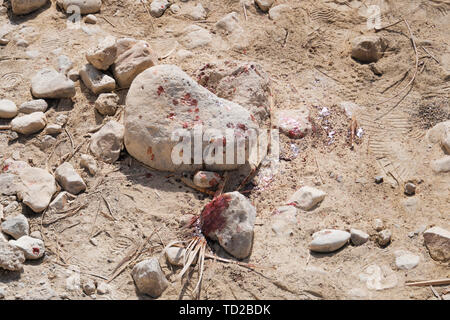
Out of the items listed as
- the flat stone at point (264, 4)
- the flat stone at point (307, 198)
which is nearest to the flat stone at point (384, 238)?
the flat stone at point (307, 198)

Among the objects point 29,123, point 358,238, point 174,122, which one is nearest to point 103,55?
point 29,123

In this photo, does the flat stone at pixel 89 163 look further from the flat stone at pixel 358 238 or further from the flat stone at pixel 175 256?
the flat stone at pixel 358 238

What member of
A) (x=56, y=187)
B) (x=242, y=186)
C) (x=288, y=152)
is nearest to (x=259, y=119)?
(x=288, y=152)

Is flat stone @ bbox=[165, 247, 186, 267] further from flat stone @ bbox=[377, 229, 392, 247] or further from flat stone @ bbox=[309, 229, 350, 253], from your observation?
flat stone @ bbox=[377, 229, 392, 247]

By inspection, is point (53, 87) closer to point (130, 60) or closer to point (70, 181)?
point (130, 60)

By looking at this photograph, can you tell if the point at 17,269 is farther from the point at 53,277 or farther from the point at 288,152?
the point at 288,152

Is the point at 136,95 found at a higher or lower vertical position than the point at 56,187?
higher

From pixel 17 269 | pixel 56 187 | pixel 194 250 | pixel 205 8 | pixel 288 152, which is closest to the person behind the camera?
pixel 17 269
